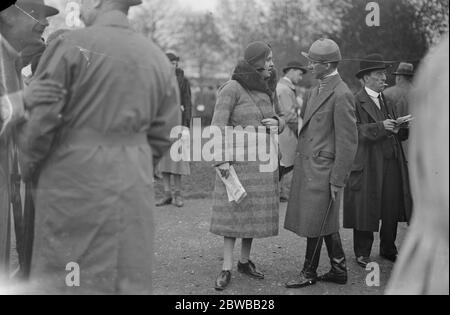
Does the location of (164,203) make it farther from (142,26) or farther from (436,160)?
(436,160)

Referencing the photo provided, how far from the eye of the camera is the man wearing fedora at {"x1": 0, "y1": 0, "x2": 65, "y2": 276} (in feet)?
9.03

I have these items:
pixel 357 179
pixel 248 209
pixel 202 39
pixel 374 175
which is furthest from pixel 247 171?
pixel 202 39

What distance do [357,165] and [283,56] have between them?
1242mm

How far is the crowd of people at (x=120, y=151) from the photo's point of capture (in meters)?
1.96

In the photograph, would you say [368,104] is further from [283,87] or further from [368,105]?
[283,87]

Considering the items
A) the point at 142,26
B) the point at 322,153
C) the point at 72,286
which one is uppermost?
the point at 142,26

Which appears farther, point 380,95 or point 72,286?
point 380,95

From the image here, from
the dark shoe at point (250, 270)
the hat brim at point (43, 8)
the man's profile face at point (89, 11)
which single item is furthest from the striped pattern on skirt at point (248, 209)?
the man's profile face at point (89, 11)

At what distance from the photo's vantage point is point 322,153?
4367 mm

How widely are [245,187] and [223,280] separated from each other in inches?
29.2

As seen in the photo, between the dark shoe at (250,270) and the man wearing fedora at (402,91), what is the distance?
1.98 metres

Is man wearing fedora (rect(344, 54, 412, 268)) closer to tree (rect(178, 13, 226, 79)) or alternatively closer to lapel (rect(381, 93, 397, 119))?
lapel (rect(381, 93, 397, 119))

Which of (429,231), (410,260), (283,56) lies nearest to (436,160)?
(429,231)

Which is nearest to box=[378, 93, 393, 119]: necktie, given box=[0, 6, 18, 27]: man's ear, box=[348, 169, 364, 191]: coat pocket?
box=[348, 169, 364, 191]: coat pocket
